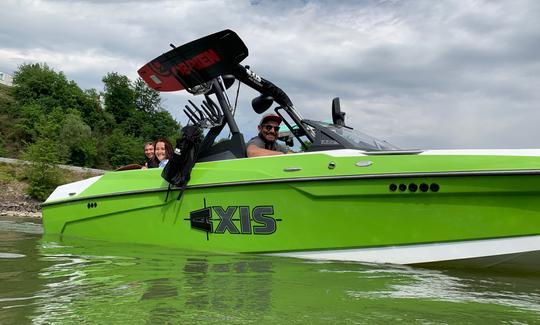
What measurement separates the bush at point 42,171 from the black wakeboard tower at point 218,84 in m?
27.1

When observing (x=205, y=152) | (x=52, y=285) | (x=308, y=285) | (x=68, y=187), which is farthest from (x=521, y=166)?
(x=68, y=187)

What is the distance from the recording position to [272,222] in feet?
13.5

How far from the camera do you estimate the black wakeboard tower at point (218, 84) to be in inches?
179

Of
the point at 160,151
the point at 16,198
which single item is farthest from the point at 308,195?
the point at 16,198

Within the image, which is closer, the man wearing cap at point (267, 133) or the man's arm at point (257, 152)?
the man's arm at point (257, 152)

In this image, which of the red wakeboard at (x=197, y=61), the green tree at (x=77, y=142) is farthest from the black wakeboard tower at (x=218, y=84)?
the green tree at (x=77, y=142)

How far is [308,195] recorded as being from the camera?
13.0 ft

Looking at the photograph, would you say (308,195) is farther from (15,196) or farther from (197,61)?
(15,196)

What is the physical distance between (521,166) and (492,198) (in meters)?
0.31

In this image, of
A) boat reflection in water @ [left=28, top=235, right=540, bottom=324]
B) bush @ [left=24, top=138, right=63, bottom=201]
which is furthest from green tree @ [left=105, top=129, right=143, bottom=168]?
boat reflection in water @ [left=28, top=235, right=540, bottom=324]

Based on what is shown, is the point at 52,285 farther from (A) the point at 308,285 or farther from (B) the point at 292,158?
(B) the point at 292,158

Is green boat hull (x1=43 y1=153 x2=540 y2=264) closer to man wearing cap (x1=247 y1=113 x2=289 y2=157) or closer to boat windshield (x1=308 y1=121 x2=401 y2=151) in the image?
boat windshield (x1=308 y1=121 x2=401 y2=151)

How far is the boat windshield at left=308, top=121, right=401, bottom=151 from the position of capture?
4.36 m

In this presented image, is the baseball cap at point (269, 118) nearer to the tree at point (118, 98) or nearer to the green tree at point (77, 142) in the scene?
the green tree at point (77, 142)
